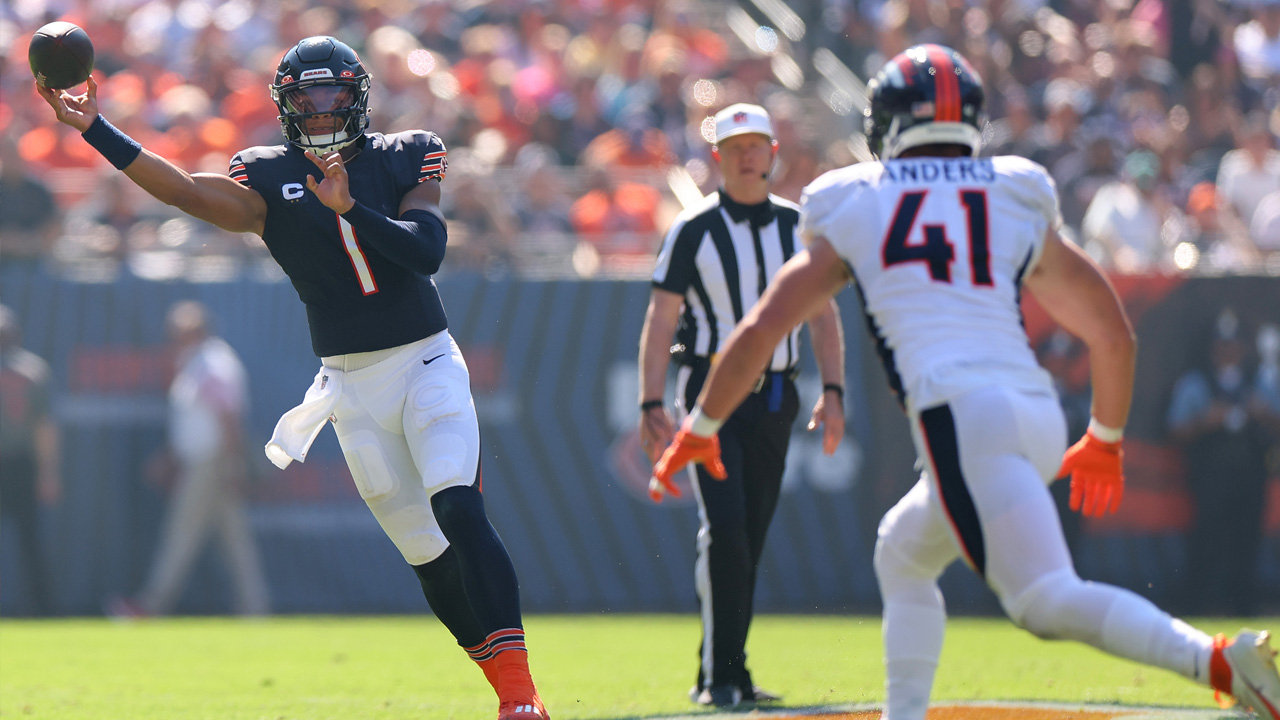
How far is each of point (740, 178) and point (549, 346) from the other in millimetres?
4695

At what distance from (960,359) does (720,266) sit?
7.67 ft

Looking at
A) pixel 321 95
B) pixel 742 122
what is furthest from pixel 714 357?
pixel 321 95

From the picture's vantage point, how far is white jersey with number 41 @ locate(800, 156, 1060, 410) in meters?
3.60

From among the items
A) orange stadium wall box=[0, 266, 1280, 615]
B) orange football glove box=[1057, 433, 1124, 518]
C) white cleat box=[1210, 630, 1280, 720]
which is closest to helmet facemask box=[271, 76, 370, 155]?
orange football glove box=[1057, 433, 1124, 518]

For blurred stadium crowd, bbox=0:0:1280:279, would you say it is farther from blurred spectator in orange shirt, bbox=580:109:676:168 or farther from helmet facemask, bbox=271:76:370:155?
helmet facemask, bbox=271:76:370:155

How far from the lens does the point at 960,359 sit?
11.7 ft

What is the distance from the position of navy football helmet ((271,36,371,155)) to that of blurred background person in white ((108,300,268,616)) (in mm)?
5984

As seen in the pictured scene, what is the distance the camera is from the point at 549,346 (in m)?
10.5

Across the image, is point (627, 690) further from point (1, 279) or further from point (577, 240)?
point (1, 279)

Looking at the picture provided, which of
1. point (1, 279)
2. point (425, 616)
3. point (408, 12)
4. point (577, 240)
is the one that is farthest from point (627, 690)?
point (408, 12)

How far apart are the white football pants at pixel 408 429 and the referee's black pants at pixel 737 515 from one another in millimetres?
1186

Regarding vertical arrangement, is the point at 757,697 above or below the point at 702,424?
below

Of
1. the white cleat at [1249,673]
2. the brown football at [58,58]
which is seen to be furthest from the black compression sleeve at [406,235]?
the white cleat at [1249,673]

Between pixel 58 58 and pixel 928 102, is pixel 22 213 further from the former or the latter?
pixel 928 102
